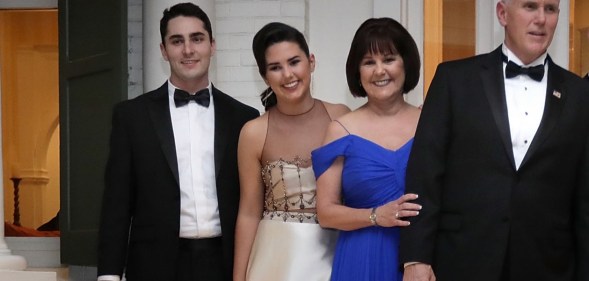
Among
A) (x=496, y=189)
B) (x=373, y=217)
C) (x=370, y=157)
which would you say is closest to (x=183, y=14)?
(x=370, y=157)

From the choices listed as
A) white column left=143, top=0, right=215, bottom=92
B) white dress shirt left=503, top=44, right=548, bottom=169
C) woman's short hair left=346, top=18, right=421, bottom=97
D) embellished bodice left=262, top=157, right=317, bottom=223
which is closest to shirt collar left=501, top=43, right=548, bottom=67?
white dress shirt left=503, top=44, right=548, bottom=169

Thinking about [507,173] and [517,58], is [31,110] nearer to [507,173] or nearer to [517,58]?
[517,58]

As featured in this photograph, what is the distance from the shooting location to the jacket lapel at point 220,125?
155 inches

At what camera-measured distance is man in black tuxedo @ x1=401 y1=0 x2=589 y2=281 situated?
328cm

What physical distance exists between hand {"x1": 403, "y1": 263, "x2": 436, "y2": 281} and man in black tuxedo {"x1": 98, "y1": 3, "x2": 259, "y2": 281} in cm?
79

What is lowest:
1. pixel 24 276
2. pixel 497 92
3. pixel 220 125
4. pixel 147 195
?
pixel 24 276

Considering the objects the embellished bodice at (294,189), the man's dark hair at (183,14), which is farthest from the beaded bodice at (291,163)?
the man's dark hair at (183,14)

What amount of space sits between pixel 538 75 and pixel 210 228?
121 cm

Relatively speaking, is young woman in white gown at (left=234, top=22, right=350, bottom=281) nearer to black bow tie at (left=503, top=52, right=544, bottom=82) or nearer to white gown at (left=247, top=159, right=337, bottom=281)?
white gown at (left=247, top=159, right=337, bottom=281)

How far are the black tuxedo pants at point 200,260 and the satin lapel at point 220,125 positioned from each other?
0.79 ft

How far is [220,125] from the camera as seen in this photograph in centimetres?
399

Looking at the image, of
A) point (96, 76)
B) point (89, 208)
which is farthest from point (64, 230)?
point (96, 76)

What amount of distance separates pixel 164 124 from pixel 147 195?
0.82 feet

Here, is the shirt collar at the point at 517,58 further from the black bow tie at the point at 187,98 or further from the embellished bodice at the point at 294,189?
the black bow tie at the point at 187,98
